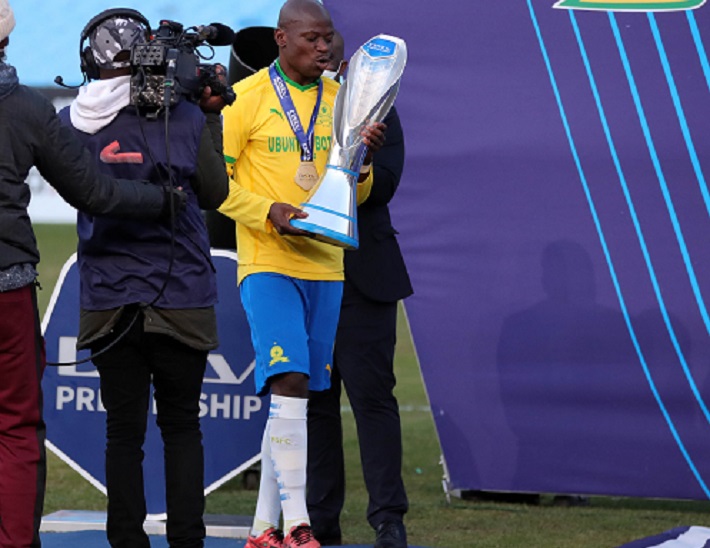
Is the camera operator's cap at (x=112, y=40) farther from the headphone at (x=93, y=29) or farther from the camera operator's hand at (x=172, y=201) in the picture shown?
the camera operator's hand at (x=172, y=201)

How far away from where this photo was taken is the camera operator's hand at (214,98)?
4.82m

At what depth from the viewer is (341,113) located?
533cm

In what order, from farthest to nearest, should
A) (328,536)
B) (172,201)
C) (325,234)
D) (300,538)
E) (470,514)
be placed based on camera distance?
(470,514), (328,536), (300,538), (325,234), (172,201)

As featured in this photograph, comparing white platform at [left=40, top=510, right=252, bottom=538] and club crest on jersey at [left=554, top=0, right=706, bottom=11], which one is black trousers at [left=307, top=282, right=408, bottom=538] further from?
club crest on jersey at [left=554, top=0, right=706, bottom=11]

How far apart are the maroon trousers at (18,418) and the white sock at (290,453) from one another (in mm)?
1127

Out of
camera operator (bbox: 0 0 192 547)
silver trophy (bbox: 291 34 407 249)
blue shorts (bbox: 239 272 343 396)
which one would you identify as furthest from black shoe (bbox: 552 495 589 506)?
camera operator (bbox: 0 0 192 547)

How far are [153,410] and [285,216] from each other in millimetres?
1622

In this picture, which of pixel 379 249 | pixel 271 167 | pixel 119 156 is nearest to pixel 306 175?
pixel 271 167

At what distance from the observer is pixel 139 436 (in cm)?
493

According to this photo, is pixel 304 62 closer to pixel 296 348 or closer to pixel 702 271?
pixel 296 348

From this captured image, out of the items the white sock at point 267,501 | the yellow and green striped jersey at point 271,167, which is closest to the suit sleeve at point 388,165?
the yellow and green striped jersey at point 271,167

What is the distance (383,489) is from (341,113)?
1.40 m

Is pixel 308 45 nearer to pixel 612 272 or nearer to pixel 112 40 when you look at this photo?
pixel 112 40

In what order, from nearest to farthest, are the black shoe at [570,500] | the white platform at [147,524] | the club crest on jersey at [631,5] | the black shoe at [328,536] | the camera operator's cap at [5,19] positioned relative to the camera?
the camera operator's cap at [5,19] < the black shoe at [328,536] < the white platform at [147,524] < the club crest on jersey at [631,5] < the black shoe at [570,500]
